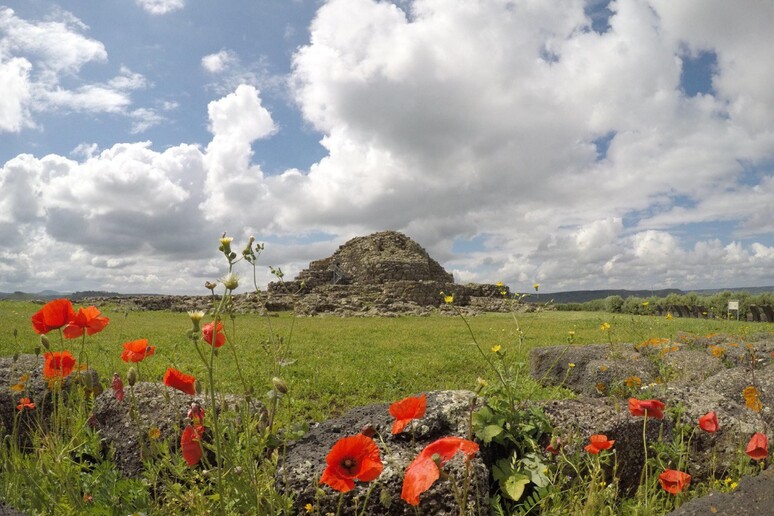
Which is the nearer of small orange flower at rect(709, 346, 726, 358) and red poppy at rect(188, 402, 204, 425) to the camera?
red poppy at rect(188, 402, 204, 425)

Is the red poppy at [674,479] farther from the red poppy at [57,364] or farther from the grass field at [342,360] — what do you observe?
the red poppy at [57,364]

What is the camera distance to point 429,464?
141 cm

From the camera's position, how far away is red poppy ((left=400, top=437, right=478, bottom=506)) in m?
1.35

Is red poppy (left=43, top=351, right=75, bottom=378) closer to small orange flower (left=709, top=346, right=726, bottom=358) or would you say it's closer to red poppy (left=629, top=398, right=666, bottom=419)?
red poppy (left=629, top=398, right=666, bottom=419)

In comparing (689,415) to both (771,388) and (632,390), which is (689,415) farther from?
(771,388)

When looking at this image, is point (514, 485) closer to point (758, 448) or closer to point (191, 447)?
point (758, 448)

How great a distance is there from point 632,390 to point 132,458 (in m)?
4.07

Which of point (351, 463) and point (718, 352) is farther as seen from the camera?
point (718, 352)

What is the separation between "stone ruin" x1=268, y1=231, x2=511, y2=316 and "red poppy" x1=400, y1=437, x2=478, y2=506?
21741mm

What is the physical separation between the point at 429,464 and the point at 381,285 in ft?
120

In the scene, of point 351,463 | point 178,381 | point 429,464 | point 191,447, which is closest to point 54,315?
point 178,381

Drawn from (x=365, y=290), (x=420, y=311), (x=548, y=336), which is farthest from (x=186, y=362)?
(x=365, y=290)

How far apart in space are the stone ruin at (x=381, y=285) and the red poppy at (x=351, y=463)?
70.6 feet

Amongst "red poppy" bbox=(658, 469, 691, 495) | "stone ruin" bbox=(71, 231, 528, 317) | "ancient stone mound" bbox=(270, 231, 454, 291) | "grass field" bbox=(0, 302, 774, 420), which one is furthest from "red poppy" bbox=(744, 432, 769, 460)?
"ancient stone mound" bbox=(270, 231, 454, 291)
